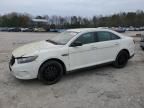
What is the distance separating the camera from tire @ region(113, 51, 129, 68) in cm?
612

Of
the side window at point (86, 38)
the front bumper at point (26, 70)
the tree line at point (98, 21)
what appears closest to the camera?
the front bumper at point (26, 70)

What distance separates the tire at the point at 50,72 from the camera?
466cm

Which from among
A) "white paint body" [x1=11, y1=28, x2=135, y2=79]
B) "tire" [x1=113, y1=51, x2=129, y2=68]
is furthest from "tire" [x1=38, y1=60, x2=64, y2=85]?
"tire" [x1=113, y1=51, x2=129, y2=68]

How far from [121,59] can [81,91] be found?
8.27ft

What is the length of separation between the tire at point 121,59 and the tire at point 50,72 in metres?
2.25

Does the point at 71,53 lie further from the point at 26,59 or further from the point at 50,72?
the point at 26,59

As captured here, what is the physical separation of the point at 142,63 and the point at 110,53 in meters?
1.93

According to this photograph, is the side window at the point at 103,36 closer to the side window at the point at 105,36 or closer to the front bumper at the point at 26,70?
the side window at the point at 105,36

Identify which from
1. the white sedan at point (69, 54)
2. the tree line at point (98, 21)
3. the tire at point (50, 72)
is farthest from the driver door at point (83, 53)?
the tree line at point (98, 21)

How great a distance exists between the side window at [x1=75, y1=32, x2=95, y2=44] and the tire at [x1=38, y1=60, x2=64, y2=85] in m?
1.08

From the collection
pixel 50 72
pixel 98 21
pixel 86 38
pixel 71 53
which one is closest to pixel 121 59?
pixel 86 38

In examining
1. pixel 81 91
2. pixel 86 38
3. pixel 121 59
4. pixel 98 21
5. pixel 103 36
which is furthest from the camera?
pixel 98 21

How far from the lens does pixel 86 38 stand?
5477 millimetres

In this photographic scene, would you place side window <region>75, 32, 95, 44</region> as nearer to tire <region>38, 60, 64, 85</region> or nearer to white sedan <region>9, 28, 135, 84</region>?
white sedan <region>9, 28, 135, 84</region>
